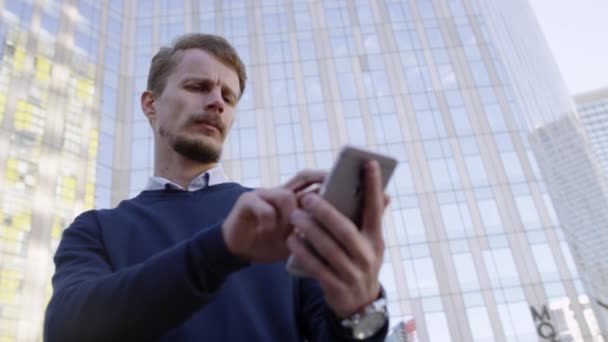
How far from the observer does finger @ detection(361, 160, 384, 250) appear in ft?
2.89

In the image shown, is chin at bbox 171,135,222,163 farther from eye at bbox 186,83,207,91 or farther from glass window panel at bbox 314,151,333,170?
glass window panel at bbox 314,151,333,170

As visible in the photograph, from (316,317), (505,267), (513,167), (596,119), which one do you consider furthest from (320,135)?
(596,119)

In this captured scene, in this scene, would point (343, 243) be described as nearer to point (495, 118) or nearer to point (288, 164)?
point (288, 164)

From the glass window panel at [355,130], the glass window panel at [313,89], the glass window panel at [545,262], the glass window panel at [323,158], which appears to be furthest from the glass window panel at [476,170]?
the glass window panel at [313,89]

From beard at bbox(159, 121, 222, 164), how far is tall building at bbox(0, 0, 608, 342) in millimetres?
27569

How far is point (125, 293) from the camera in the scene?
0.99m

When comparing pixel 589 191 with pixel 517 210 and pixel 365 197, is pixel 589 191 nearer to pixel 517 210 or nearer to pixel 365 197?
pixel 517 210

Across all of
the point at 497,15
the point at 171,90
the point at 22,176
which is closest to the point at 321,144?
the point at 22,176

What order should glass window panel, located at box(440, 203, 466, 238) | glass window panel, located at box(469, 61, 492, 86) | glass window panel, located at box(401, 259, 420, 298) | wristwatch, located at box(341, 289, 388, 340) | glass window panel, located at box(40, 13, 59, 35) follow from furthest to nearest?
glass window panel, located at box(469, 61, 492, 86)
glass window panel, located at box(40, 13, 59, 35)
glass window panel, located at box(440, 203, 466, 238)
glass window panel, located at box(401, 259, 420, 298)
wristwatch, located at box(341, 289, 388, 340)

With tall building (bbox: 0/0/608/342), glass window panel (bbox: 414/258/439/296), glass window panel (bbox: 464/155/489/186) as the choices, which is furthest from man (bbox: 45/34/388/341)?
glass window panel (bbox: 464/155/489/186)

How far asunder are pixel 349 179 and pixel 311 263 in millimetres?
185

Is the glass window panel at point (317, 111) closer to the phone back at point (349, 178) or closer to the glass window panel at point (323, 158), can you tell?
the glass window panel at point (323, 158)

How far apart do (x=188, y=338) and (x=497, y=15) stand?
48.7 metres

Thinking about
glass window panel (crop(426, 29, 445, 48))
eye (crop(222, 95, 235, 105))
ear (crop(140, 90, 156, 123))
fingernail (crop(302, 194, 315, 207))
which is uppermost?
glass window panel (crop(426, 29, 445, 48))
